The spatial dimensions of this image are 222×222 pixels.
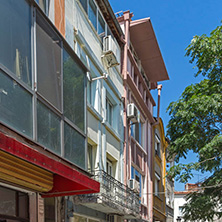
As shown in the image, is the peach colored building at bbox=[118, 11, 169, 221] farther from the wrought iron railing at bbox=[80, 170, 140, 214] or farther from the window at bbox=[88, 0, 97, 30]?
the window at bbox=[88, 0, 97, 30]

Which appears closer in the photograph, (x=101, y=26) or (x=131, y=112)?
(x=101, y=26)

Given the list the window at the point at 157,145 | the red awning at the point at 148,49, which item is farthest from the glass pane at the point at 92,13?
the window at the point at 157,145

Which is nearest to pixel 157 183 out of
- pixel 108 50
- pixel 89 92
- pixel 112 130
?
pixel 112 130

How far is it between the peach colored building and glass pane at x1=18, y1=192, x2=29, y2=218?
8966 millimetres

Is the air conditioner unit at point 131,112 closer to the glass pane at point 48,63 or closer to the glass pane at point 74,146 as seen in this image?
the glass pane at point 74,146

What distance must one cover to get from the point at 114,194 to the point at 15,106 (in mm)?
8107

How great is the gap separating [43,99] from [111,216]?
887 cm

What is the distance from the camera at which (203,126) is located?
57.5 ft

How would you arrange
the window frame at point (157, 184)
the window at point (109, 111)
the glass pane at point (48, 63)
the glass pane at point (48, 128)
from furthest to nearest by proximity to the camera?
the window frame at point (157, 184)
the window at point (109, 111)
the glass pane at point (48, 63)
the glass pane at point (48, 128)

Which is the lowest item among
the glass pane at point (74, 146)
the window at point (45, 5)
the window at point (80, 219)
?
the window at point (80, 219)

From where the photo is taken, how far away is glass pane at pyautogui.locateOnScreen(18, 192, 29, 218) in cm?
830

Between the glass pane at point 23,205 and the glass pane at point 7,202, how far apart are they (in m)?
0.26

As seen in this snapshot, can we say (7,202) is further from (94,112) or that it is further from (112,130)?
(112,130)

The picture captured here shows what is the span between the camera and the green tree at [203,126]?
16.5m
